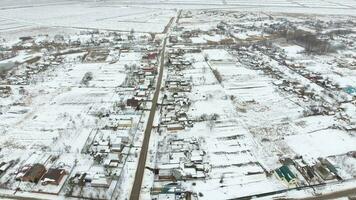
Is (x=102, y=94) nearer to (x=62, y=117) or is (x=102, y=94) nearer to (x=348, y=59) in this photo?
(x=62, y=117)

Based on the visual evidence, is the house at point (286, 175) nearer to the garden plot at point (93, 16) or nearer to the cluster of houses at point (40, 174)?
the cluster of houses at point (40, 174)

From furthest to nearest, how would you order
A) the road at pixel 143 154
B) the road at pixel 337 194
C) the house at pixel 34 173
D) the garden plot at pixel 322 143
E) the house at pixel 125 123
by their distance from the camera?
1. the house at pixel 125 123
2. the garden plot at pixel 322 143
3. the house at pixel 34 173
4. the road at pixel 143 154
5. the road at pixel 337 194

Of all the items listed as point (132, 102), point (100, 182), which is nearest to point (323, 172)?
point (100, 182)

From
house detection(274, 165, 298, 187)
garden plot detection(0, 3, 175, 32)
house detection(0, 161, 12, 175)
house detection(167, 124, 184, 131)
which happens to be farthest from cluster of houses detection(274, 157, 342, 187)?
garden plot detection(0, 3, 175, 32)

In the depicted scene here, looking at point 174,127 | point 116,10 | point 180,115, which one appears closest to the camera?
point 174,127

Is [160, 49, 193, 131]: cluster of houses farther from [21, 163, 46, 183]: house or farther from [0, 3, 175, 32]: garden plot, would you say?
[0, 3, 175, 32]: garden plot

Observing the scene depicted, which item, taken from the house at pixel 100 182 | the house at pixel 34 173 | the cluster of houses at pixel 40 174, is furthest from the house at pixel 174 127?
the house at pixel 34 173

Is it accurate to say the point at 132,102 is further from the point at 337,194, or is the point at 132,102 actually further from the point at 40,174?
the point at 337,194
